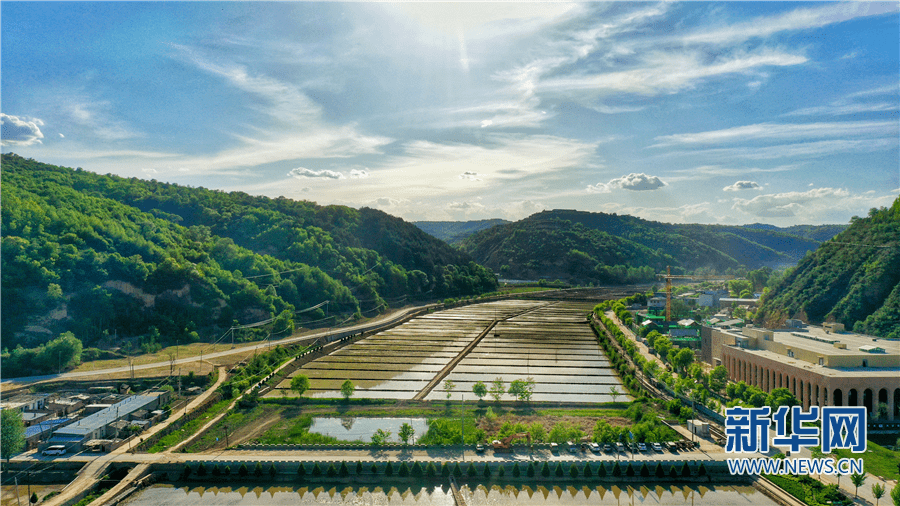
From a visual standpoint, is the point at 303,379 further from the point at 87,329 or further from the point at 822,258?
the point at 822,258

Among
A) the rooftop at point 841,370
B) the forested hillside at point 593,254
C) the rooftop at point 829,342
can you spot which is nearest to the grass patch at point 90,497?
the rooftop at point 841,370

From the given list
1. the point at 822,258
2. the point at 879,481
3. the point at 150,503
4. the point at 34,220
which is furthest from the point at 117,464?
the point at 822,258

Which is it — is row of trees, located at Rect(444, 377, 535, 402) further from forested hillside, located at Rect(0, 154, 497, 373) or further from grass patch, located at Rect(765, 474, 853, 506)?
forested hillside, located at Rect(0, 154, 497, 373)

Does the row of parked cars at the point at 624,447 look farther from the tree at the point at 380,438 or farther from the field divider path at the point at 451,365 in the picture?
the field divider path at the point at 451,365

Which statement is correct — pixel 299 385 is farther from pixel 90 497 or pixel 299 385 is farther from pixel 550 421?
pixel 550 421

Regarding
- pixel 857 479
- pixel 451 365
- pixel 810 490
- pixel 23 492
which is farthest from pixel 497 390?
pixel 23 492
